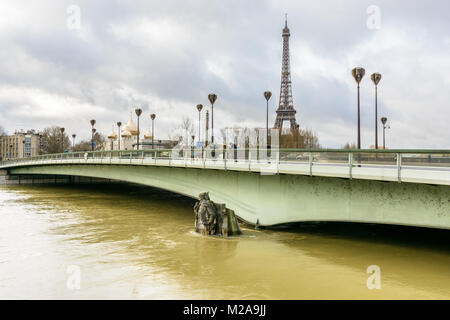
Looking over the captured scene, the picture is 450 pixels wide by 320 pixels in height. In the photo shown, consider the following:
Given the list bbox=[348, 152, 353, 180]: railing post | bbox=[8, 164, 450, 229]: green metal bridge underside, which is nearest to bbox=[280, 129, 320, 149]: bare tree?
bbox=[8, 164, 450, 229]: green metal bridge underside

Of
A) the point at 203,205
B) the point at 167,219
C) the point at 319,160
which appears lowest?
the point at 167,219

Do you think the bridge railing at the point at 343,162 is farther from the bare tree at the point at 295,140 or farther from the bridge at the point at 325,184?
the bare tree at the point at 295,140

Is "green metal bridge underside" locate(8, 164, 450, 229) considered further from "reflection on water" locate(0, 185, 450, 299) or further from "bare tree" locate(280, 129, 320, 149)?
"bare tree" locate(280, 129, 320, 149)

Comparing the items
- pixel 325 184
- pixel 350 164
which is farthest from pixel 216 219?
pixel 350 164

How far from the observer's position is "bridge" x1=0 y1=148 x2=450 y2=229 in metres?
12.2

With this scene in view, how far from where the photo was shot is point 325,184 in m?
15.5

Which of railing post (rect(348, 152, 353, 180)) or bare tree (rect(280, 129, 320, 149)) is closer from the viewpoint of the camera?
railing post (rect(348, 152, 353, 180))

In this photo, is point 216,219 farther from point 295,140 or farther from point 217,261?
point 295,140

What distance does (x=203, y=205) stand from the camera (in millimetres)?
17344

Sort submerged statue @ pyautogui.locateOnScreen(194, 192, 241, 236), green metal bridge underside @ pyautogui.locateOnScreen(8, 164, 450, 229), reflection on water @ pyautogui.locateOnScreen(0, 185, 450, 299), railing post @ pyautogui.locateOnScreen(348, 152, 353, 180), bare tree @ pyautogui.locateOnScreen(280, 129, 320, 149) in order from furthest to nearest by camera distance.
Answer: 1. bare tree @ pyautogui.locateOnScreen(280, 129, 320, 149)
2. submerged statue @ pyautogui.locateOnScreen(194, 192, 241, 236)
3. railing post @ pyautogui.locateOnScreen(348, 152, 353, 180)
4. green metal bridge underside @ pyautogui.locateOnScreen(8, 164, 450, 229)
5. reflection on water @ pyautogui.locateOnScreen(0, 185, 450, 299)

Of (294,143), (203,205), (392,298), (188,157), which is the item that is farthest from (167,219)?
(294,143)

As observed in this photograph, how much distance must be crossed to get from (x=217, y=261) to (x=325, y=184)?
5.65m
